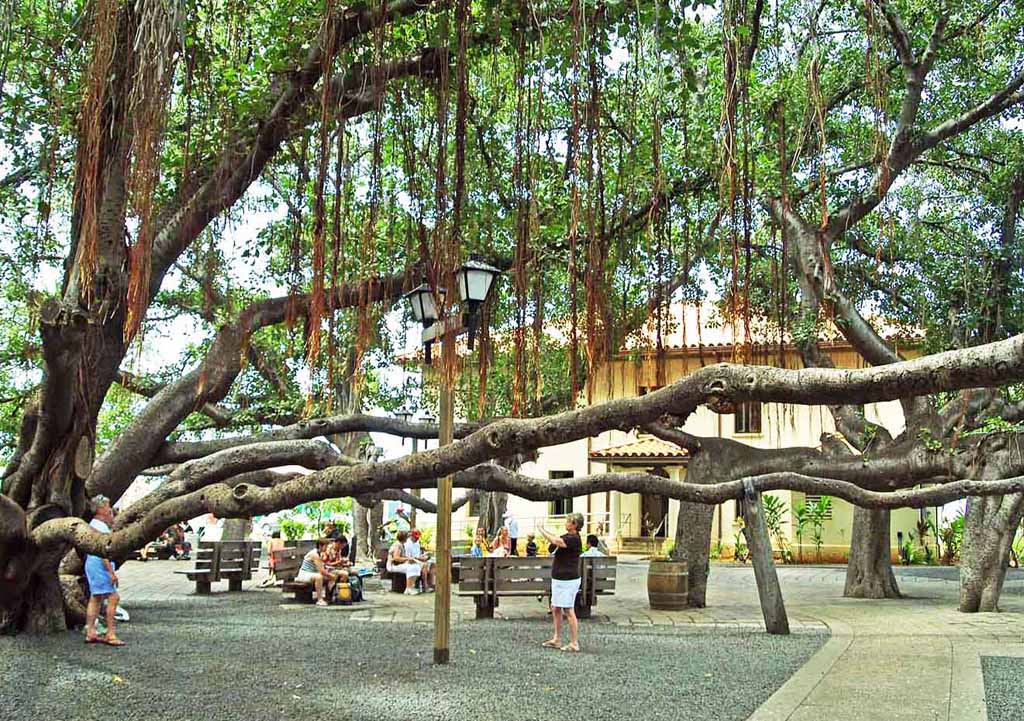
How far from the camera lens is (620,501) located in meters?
30.3

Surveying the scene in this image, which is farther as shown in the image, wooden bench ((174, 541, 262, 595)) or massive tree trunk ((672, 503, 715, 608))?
wooden bench ((174, 541, 262, 595))

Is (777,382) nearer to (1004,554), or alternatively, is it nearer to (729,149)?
(729,149)

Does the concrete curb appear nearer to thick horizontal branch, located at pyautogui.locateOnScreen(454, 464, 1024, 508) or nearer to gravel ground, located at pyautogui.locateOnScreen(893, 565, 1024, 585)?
thick horizontal branch, located at pyautogui.locateOnScreen(454, 464, 1024, 508)

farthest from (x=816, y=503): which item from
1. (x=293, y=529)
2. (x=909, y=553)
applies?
(x=293, y=529)

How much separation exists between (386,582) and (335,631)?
7560 millimetres

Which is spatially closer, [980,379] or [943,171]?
[980,379]

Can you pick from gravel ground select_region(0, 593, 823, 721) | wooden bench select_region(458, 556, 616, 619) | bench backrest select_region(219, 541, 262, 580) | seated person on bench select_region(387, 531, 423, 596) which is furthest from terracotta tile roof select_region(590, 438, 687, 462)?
gravel ground select_region(0, 593, 823, 721)

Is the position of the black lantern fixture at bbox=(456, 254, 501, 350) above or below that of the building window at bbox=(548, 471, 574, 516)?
above

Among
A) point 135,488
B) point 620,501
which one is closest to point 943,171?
point 620,501

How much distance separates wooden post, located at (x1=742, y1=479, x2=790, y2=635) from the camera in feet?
36.5

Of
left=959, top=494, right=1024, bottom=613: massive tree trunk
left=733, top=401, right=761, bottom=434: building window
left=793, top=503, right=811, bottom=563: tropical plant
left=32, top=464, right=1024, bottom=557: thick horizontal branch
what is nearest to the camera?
left=32, top=464, right=1024, bottom=557: thick horizontal branch

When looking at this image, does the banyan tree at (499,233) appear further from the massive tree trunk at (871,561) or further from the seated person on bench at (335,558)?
the seated person on bench at (335,558)

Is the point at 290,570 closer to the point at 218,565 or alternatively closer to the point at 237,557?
the point at 218,565

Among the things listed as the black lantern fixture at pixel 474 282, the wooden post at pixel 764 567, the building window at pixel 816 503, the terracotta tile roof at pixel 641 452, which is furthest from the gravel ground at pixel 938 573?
the black lantern fixture at pixel 474 282
